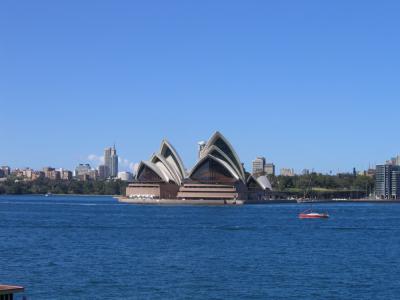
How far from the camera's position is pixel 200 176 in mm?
113062

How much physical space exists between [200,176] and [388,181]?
6690 centimetres

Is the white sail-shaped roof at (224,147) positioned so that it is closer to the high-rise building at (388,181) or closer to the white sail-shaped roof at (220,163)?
the white sail-shaped roof at (220,163)

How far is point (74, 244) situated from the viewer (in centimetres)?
3916

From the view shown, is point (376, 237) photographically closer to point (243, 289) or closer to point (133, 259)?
point (133, 259)

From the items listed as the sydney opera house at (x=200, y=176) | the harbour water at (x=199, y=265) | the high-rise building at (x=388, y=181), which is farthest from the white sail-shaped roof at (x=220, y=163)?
the high-rise building at (x=388, y=181)

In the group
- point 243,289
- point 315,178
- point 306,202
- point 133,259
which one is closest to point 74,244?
point 133,259

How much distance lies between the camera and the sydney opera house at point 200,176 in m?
110

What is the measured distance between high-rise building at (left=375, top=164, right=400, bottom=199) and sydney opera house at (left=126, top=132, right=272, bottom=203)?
56187 mm

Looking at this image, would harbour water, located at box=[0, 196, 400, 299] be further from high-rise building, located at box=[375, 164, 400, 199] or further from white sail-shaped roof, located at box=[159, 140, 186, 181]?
high-rise building, located at box=[375, 164, 400, 199]

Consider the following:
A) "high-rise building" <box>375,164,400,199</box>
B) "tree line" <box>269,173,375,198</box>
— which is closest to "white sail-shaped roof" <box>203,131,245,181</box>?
"tree line" <box>269,173,375,198</box>

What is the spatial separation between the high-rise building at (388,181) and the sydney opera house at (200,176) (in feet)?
184

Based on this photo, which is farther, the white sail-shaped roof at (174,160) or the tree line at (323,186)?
the tree line at (323,186)

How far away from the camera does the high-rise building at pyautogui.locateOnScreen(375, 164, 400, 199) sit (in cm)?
16888

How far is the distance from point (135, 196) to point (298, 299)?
101103 millimetres
